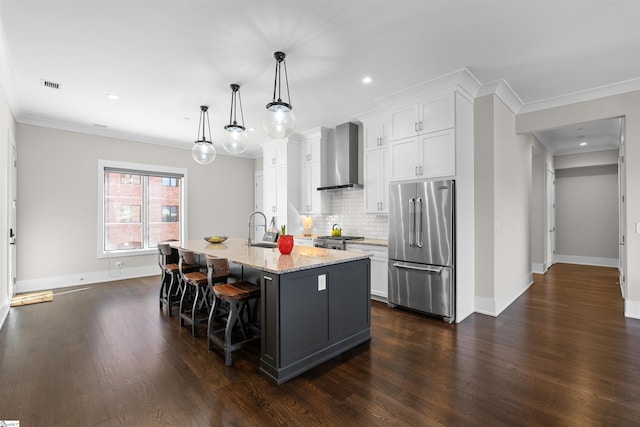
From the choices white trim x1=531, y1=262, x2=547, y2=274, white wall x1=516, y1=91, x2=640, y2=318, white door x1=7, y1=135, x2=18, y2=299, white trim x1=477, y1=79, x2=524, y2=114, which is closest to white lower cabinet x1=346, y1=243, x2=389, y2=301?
white trim x1=477, y1=79, x2=524, y2=114

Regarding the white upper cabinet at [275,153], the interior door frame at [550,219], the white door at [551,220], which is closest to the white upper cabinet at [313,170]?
the white upper cabinet at [275,153]

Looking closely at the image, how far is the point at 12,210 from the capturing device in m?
4.54

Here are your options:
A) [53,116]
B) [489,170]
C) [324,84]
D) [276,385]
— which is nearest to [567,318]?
[489,170]

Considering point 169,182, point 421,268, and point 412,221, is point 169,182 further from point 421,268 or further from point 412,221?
point 421,268

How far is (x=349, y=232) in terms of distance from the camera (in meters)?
5.62

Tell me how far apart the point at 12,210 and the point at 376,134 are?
5.65m

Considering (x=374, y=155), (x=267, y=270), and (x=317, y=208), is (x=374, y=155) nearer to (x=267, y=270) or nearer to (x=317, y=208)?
(x=317, y=208)

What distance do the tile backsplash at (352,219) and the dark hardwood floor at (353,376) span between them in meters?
1.74

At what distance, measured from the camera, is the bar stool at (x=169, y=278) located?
12.8 feet

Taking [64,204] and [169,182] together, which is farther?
[169,182]

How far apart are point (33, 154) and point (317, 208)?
4.89m

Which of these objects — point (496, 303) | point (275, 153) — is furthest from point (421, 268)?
point (275, 153)

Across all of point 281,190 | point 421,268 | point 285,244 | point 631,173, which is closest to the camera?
point 285,244

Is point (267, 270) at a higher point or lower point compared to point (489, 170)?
lower
